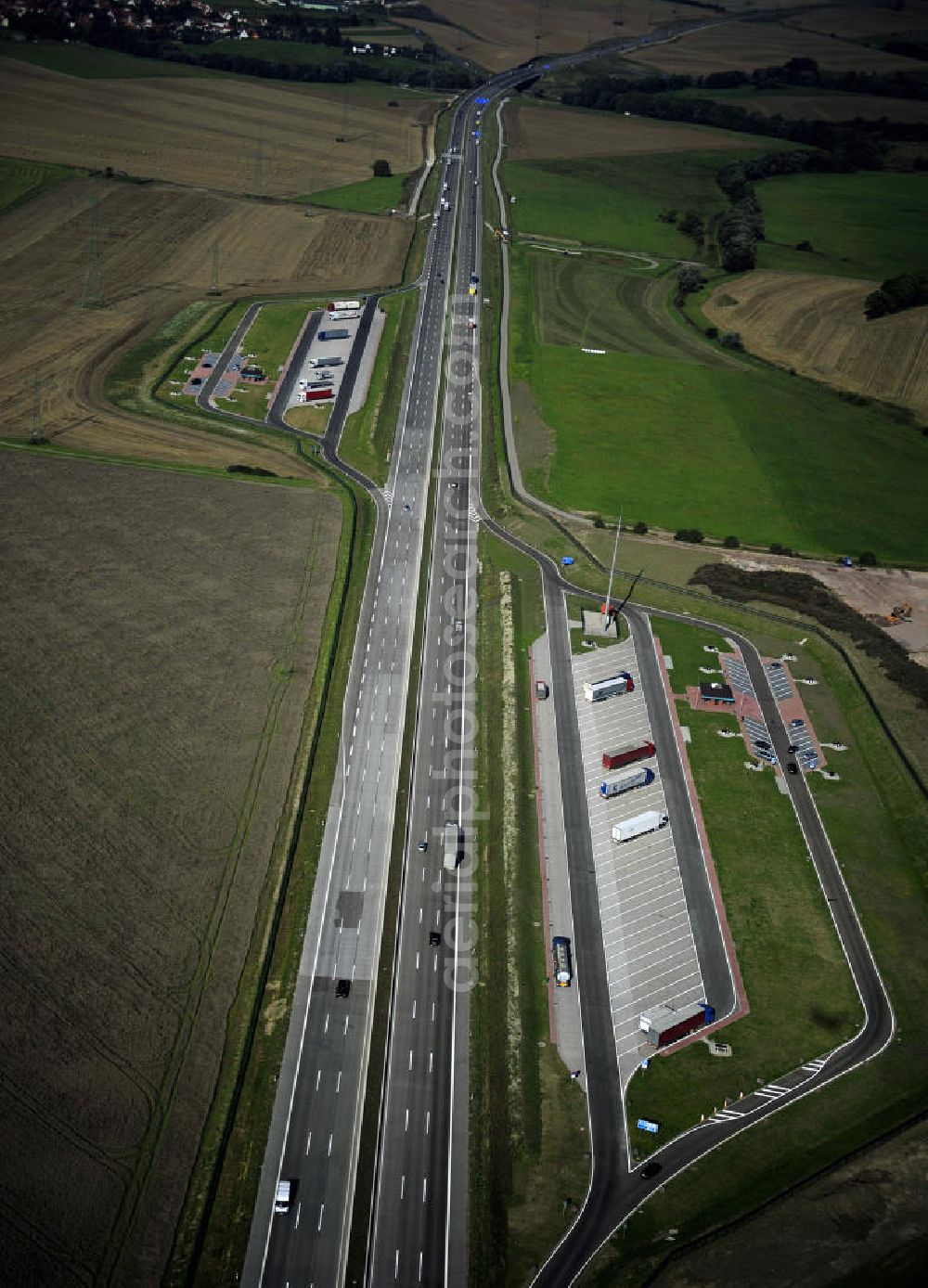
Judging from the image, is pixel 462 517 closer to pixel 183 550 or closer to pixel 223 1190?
pixel 183 550

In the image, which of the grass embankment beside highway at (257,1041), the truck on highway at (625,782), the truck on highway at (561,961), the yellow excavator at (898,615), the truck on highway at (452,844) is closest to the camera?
the grass embankment beside highway at (257,1041)

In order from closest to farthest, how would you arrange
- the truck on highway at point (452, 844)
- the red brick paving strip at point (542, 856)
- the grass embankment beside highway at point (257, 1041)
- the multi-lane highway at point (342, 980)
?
the grass embankment beside highway at point (257, 1041) → the multi-lane highway at point (342, 980) → the red brick paving strip at point (542, 856) → the truck on highway at point (452, 844)

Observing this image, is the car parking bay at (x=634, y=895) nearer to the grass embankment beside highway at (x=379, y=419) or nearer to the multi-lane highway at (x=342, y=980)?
the multi-lane highway at (x=342, y=980)

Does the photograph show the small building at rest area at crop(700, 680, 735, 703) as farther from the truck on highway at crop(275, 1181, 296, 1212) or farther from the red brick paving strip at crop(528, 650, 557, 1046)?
the truck on highway at crop(275, 1181, 296, 1212)

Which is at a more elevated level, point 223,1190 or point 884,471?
point 884,471

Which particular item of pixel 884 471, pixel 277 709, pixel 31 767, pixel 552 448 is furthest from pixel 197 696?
pixel 884 471

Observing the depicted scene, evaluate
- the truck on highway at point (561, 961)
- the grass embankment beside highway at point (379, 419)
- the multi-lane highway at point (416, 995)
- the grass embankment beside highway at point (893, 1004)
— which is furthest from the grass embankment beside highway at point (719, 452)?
the truck on highway at point (561, 961)

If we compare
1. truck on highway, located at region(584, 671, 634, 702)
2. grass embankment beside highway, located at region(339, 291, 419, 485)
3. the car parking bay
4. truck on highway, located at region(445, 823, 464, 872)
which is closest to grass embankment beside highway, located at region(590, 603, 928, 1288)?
the car parking bay

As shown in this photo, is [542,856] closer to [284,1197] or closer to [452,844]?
[452,844]
